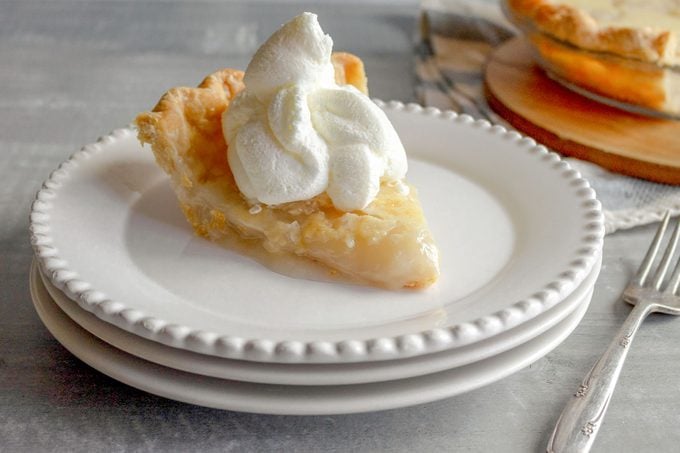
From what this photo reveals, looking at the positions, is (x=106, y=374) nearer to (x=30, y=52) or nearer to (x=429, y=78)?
(x=429, y=78)

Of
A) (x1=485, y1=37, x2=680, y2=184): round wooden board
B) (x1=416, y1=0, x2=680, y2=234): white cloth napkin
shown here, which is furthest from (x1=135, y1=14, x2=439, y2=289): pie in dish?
(x1=485, y1=37, x2=680, y2=184): round wooden board

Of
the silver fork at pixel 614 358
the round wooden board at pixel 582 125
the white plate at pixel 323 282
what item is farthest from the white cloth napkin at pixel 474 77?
the white plate at pixel 323 282

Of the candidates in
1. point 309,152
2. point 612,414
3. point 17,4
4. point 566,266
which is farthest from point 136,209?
point 17,4

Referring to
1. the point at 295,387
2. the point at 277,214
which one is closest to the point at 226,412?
the point at 295,387

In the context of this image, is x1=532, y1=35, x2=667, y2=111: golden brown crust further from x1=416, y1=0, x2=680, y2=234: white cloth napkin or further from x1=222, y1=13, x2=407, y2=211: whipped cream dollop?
x1=222, y1=13, x2=407, y2=211: whipped cream dollop

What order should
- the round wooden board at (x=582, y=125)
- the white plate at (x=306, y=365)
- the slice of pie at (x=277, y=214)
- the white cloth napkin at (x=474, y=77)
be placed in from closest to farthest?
the white plate at (x=306, y=365), the slice of pie at (x=277, y=214), the white cloth napkin at (x=474, y=77), the round wooden board at (x=582, y=125)

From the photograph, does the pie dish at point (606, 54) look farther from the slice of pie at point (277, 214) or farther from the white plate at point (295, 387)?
the white plate at point (295, 387)

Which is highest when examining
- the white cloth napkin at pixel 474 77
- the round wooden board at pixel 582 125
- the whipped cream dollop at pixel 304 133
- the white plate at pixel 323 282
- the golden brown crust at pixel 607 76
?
the whipped cream dollop at pixel 304 133

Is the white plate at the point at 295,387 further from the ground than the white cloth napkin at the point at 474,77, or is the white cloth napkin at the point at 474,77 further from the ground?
the white plate at the point at 295,387
